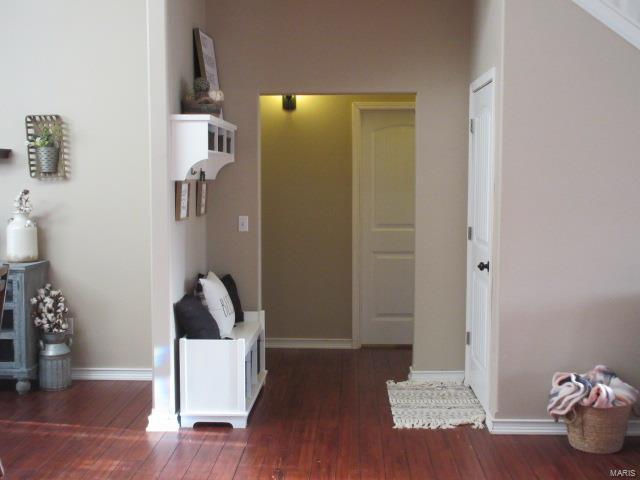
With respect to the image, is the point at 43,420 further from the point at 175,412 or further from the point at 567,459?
the point at 567,459

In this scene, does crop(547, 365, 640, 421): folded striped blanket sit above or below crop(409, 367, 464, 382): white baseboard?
above

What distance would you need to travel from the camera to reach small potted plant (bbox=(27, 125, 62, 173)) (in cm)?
499

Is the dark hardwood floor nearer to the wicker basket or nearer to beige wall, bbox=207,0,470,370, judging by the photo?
the wicker basket

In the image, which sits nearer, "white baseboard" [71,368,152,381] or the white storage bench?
the white storage bench

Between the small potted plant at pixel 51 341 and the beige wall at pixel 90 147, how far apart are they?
0.71 feet

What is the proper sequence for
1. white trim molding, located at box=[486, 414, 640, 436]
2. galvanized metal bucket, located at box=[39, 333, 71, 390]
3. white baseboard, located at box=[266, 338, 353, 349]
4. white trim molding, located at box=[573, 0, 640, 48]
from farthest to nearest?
white baseboard, located at box=[266, 338, 353, 349], galvanized metal bucket, located at box=[39, 333, 71, 390], white trim molding, located at box=[486, 414, 640, 436], white trim molding, located at box=[573, 0, 640, 48]

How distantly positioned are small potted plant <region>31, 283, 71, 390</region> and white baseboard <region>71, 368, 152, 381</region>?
21 cm

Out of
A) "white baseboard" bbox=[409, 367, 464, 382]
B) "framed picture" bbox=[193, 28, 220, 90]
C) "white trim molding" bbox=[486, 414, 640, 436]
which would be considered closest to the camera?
"white trim molding" bbox=[486, 414, 640, 436]

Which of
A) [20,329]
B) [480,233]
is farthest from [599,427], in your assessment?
[20,329]

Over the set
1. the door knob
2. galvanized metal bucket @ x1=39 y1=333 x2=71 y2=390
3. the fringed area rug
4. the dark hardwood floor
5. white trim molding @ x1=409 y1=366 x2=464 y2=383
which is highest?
the door knob

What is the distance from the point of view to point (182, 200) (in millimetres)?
4391

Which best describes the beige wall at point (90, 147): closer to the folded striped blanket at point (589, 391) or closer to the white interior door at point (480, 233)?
the white interior door at point (480, 233)

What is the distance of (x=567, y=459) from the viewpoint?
3.84 meters

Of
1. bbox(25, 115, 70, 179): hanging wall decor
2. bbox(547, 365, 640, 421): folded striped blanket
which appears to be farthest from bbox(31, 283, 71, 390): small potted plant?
bbox(547, 365, 640, 421): folded striped blanket
